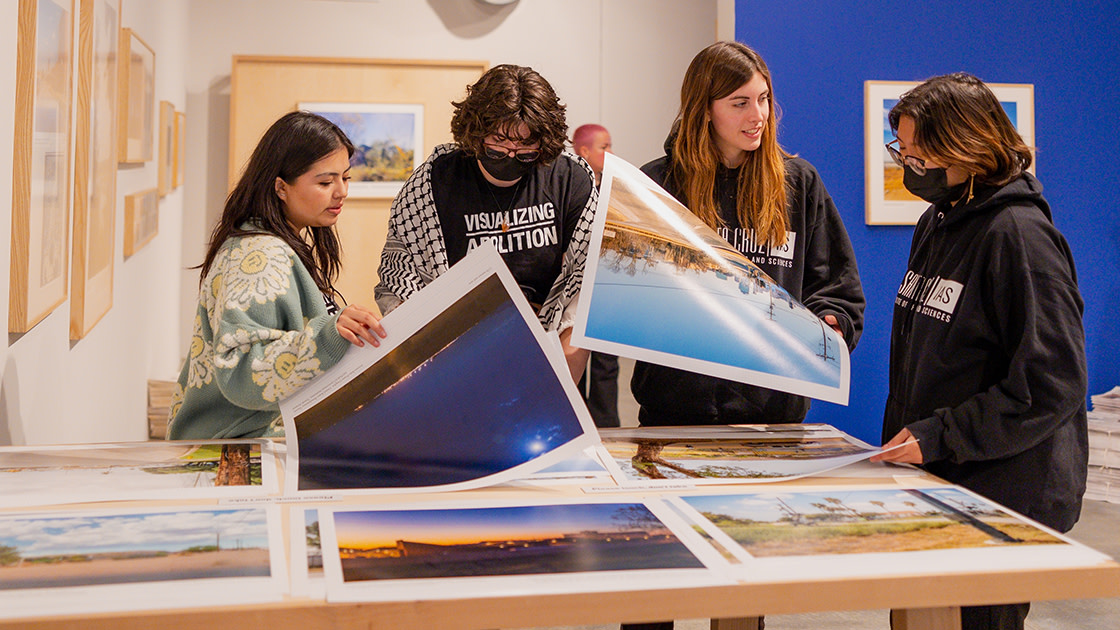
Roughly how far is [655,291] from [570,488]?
392 mm

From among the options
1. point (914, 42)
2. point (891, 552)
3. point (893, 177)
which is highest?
point (914, 42)

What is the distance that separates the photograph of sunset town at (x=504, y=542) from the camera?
1088 millimetres

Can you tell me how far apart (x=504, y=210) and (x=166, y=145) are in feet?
11.3

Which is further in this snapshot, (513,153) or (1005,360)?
(513,153)

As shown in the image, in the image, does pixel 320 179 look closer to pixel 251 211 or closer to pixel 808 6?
pixel 251 211

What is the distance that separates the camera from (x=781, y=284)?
209 cm

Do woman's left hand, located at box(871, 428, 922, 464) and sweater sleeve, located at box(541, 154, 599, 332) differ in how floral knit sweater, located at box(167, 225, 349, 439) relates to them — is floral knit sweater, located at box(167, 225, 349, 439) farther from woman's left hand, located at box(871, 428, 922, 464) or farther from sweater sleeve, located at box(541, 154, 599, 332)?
woman's left hand, located at box(871, 428, 922, 464)

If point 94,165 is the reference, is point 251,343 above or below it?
below

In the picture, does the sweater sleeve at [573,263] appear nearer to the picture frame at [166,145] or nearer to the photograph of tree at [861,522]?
the photograph of tree at [861,522]

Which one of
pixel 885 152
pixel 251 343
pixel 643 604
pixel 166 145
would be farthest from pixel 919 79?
pixel 643 604

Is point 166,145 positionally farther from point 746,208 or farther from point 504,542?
point 504,542

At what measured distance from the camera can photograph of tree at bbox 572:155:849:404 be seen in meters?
1.59

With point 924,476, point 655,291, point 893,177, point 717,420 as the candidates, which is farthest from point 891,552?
point 893,177

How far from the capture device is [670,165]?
2.16 meters
